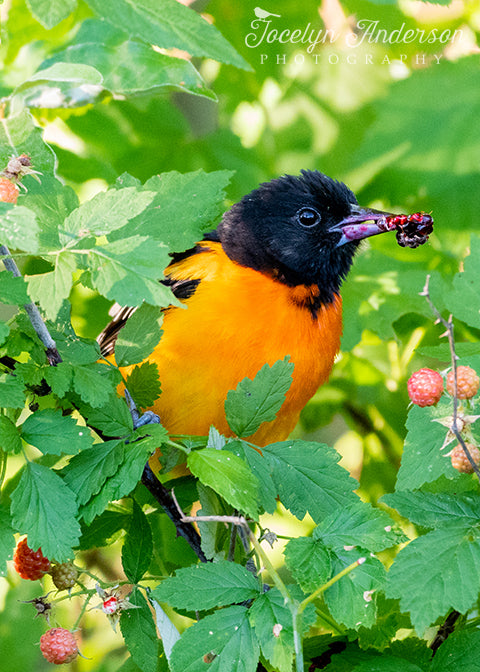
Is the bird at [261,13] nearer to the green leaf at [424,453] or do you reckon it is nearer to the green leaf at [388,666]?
the green leaf at [424,453]

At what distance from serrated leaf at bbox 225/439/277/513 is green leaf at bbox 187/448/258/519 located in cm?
10

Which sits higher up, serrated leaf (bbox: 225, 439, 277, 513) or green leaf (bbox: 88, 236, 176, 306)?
green leaf (bbox: 88, 236, 176, 306)

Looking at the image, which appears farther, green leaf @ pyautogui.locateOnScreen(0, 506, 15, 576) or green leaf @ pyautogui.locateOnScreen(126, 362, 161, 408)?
green leaf @ pyautogui.locateOnScreen(126, 362, 161, 408)

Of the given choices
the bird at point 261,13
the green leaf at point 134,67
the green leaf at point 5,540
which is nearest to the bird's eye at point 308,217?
the bird at point 261,13

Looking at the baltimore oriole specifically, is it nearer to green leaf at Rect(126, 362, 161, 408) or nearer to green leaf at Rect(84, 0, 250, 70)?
green leaf at Rect(126, 362, 161, 408)

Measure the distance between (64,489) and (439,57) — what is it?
226 centimetres

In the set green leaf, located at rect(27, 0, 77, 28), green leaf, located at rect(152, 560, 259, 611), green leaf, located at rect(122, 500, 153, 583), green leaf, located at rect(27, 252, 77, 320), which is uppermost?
green leaf, located at rect(27, 0, 77, 28)

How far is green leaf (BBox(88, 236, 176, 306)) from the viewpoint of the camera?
1.08 m

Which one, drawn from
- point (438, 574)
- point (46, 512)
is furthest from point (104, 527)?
point (438, 574)

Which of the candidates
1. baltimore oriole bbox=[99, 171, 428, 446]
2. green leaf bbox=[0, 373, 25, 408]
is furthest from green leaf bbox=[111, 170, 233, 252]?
baltimore oriole bbox=[99, 171, 428, 446]

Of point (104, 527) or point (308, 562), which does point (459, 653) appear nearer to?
point (308, 562)

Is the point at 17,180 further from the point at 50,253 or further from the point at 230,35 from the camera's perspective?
the point at 230,35

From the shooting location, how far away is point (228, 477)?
116 cm

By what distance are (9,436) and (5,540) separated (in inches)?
6.0
